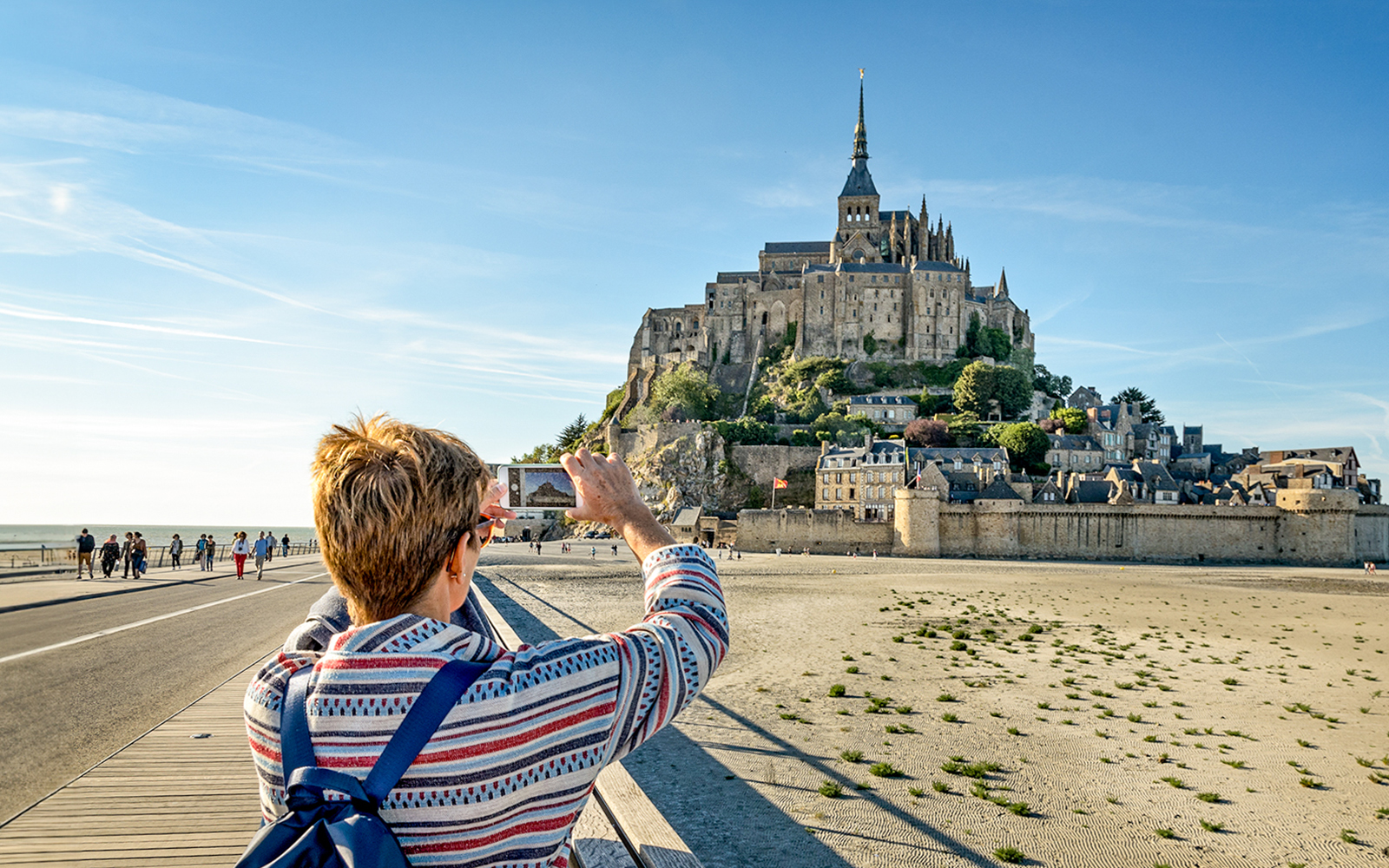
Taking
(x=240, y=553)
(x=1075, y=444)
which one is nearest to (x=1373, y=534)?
(x=1075, y=444)

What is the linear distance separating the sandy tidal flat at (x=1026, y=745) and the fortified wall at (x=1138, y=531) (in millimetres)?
31714

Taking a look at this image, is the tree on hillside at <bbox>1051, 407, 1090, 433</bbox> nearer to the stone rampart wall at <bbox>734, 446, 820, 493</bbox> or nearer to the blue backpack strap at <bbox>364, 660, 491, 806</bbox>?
the stone rampart wall at <bbox>734, 446, 820, 493</bbox>

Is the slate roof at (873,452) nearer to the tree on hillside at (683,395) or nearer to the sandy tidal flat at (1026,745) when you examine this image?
the tree on hillside at (683,395)

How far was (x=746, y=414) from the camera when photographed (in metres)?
74.8

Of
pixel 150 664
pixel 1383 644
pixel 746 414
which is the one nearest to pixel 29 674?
pixel 150 664

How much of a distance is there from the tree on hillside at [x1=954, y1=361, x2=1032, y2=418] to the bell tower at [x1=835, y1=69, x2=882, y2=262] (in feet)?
62.1

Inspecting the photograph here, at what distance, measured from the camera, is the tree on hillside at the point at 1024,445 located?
59.8 meters

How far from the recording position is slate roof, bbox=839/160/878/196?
293 feet

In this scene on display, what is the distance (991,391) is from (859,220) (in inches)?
1078

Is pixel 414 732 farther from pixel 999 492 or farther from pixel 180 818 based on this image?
pixel 999 492

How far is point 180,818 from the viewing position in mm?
4363

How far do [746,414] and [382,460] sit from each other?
7339 cm

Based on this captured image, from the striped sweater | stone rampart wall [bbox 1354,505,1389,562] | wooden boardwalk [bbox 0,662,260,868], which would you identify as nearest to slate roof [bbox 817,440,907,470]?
stone rampart wall [bbox 1354,505,1389,562]

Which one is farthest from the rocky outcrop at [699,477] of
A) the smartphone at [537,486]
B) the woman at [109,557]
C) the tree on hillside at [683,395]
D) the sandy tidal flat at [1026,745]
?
the smartphone at [537,486]
